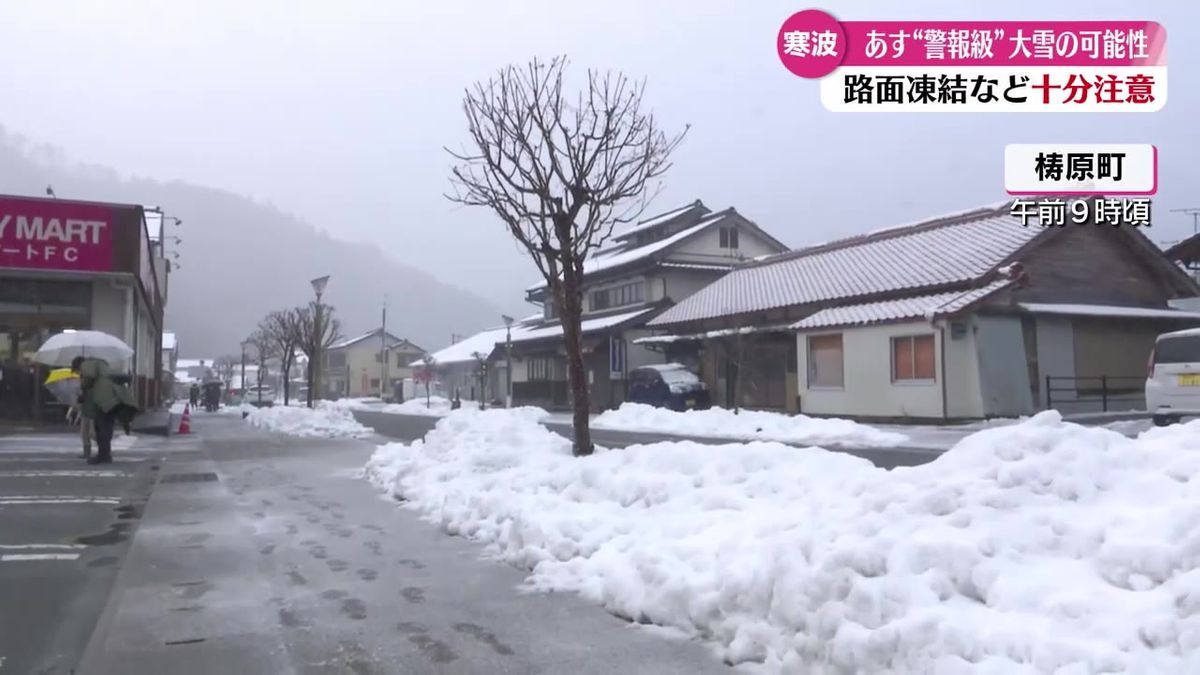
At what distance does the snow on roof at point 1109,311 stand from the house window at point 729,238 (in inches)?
757

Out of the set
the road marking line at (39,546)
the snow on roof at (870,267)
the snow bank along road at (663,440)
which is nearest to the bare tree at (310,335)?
the snow bank along road at (663,440)

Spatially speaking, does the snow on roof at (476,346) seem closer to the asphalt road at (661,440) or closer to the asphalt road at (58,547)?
the asphalt road at (661,440)

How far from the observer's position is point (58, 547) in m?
8.00

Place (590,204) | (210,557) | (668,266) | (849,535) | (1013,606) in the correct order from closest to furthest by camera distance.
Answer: (1013,606) < (849,535) < (210,557) < (590,204) < (668,266)

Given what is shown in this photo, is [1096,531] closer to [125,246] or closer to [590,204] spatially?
[590,204]

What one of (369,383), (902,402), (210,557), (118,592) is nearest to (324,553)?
(210,557)

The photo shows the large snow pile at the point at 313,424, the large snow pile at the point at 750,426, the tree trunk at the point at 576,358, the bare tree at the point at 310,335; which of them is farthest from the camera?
the bare tree at the point at 310,335

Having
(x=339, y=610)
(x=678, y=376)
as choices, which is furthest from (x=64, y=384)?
(x=678, y=376)

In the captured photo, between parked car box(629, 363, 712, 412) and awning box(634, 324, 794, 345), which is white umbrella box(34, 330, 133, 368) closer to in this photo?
awning box(634, 324, 794, 345)

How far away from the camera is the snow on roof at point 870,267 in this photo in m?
25.4

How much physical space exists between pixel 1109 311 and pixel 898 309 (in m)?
5.70

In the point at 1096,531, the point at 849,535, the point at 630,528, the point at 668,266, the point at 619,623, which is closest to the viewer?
the point at 1096,531

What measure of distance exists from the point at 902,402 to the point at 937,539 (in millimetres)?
19648

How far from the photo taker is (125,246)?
2119cm
